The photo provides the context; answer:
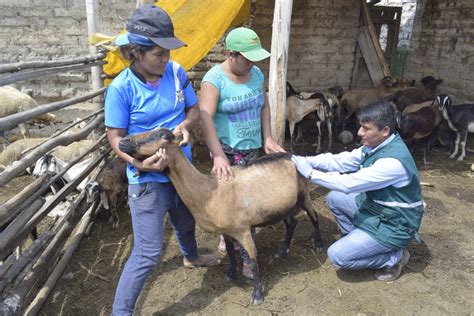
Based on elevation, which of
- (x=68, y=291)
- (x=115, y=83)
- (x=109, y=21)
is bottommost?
(x=68, y=291)

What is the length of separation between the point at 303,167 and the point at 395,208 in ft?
2.80

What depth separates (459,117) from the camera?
6.94 metres

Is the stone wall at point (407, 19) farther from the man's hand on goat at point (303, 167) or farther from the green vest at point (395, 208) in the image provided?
the man's hand on goat at point (303, 167)

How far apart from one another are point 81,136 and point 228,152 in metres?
1.94

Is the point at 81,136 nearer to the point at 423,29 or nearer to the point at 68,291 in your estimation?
the point at 68,291

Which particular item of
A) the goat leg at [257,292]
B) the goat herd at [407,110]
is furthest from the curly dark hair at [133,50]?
the goat herd at [407,110]

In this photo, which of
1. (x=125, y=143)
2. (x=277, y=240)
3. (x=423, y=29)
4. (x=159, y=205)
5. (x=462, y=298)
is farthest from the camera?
(x=423, y=29)

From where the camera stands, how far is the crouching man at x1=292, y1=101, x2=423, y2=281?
3092mm

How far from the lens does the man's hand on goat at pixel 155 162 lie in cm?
238

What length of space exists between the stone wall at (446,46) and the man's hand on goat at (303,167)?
21.7 ft

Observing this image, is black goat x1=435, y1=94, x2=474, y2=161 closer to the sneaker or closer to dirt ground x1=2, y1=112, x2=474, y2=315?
dirt ground x1=2, y1=112, x2=474, y2=315

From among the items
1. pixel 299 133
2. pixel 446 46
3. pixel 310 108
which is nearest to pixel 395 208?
pixel 310 108

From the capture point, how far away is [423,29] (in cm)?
938

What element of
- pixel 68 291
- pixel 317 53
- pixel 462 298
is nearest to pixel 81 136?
pixel 68 291
